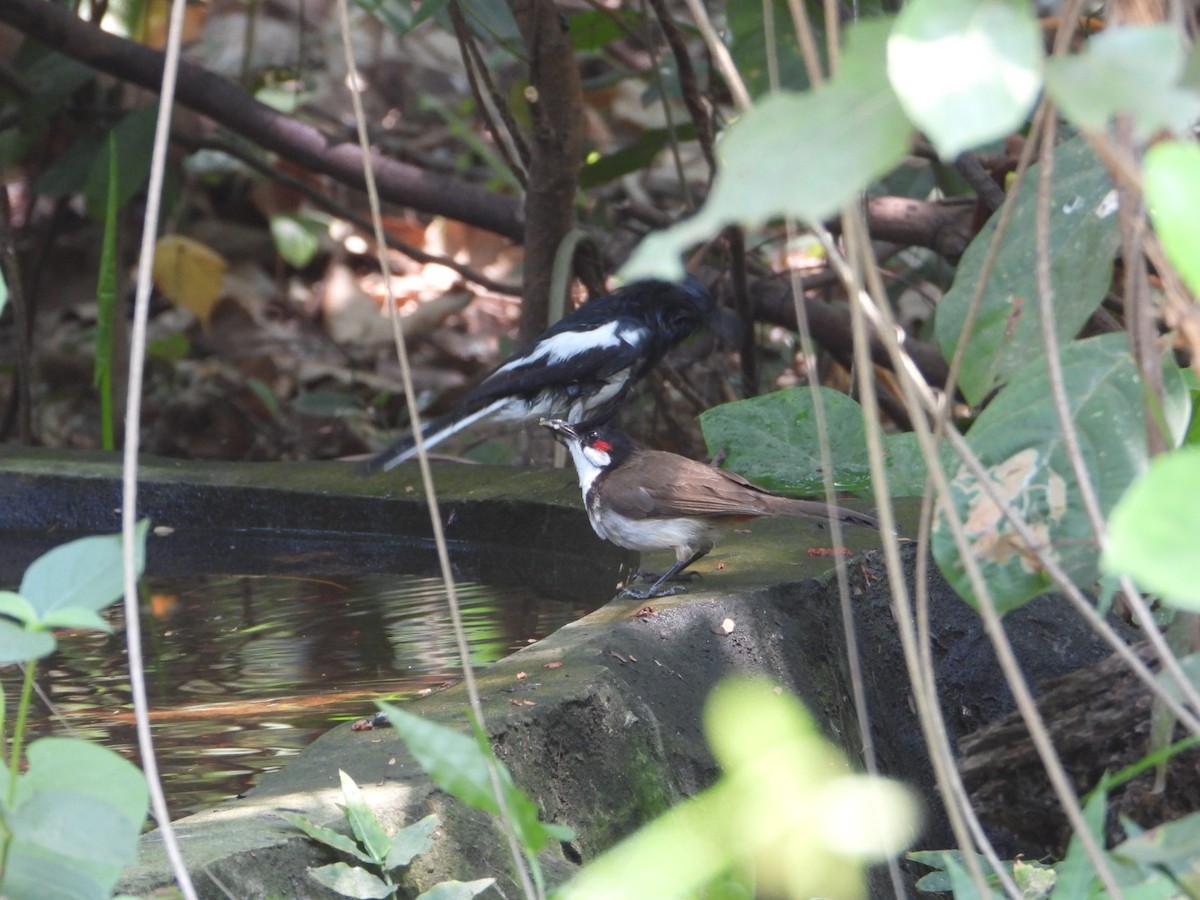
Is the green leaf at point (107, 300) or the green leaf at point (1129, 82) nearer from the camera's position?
the green leaf at point (1129, 82)

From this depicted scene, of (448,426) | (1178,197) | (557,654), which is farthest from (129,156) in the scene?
(1178,197)

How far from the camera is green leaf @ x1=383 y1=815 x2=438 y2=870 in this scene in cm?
163

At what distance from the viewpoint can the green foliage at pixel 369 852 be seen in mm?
1600

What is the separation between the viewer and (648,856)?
1.21 metres

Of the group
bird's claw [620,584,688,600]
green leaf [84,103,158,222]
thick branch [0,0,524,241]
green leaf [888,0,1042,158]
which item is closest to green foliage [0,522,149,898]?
green leaf [888,0,1042,158]

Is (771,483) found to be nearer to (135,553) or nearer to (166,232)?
(135,553)

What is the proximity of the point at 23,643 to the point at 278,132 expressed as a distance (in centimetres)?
413

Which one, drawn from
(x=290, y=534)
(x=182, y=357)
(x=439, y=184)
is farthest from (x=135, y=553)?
(x=182, y=357)

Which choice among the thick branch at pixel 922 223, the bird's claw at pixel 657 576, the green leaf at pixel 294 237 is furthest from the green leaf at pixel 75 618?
the green leaf at pixel 294 237

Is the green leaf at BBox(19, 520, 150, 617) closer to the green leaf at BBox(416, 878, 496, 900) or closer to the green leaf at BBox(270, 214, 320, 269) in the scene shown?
the green leaf at BBox(416, 878, 496, 900)

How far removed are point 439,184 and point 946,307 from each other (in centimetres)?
383

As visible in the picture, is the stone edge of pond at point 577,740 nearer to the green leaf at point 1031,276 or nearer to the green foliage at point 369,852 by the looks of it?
the green foliage at point 369,852

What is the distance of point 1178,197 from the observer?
0.75 metres

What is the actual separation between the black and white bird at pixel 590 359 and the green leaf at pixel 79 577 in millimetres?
3039
